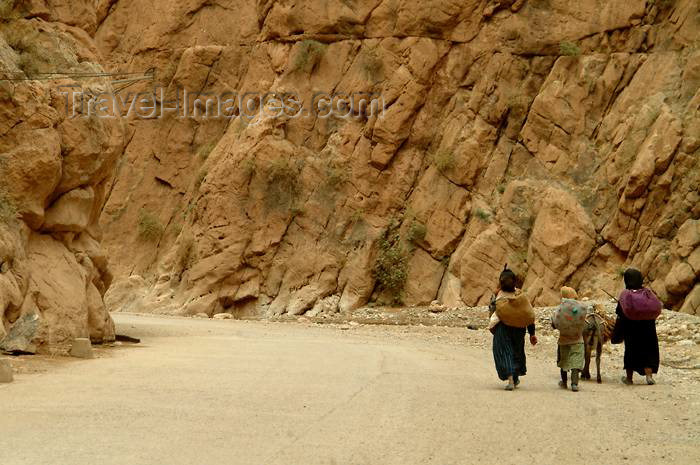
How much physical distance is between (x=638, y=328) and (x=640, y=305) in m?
0.34

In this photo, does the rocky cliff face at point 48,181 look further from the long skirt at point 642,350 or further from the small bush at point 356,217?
the small bush at point 356,217

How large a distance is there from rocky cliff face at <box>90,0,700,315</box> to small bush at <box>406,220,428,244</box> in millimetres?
67

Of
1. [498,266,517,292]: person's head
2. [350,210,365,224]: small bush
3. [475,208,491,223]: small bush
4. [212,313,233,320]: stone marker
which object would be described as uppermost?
[475,208,491,223]: small bush

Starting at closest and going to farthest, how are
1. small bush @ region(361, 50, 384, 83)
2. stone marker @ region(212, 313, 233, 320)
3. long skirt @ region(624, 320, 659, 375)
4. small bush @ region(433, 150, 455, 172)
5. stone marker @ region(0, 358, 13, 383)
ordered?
stone marker @ region(0, 358, 13, 383) → long skirt @ region(624, 320, 659, 375) → stone marker @ region(212, 313, 233, 320) → small bush @ region(433, 150, 455, 172) → small bush @ region(361, 50, 384, 83)

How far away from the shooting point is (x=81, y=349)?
12.1m

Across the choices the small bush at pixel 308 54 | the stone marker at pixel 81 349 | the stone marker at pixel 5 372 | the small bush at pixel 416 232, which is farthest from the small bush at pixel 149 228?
the stone marker at pixel 5 372

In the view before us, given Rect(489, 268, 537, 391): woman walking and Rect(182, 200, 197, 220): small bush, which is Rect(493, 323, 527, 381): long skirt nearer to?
Rect(489, 268, 537, 391): woman walking

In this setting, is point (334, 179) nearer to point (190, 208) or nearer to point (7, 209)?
point (190, 208)

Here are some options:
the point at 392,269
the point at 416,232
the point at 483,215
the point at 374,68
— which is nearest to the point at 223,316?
the point at 392,269

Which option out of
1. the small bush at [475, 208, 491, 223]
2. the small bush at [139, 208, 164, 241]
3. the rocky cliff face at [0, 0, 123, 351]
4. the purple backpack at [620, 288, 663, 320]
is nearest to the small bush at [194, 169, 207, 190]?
the small bush at [139, 208, 164, 241]

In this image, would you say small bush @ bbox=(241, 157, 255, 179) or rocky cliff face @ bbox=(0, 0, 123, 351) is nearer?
rocky cliff face @ bbox=(0, 0, 123, 351)

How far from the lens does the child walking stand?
9898 mm

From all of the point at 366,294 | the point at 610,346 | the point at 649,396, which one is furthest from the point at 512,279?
the point at 366,294

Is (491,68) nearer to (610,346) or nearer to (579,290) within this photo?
(579,290)
